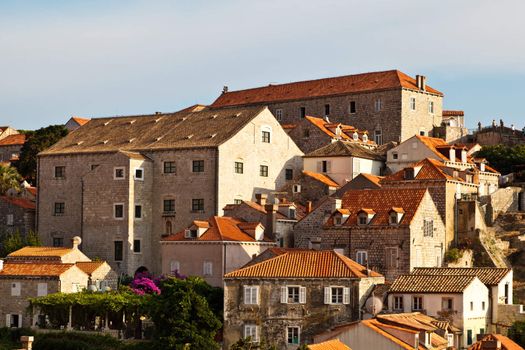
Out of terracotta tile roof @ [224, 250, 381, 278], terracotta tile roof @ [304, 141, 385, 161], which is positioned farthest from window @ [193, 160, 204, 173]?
terracotta tile roof @ [224, 250, 381, 278]

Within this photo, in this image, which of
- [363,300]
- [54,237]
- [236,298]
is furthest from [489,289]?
[54,237]

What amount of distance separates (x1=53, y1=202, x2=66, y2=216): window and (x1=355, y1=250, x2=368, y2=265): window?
87.9ft

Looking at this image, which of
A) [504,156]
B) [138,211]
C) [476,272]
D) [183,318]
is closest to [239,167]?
[138,211]

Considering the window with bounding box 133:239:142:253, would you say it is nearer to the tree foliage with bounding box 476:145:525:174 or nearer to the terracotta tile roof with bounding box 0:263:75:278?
the terracotta tile roof with bounding box 0:263:75:278

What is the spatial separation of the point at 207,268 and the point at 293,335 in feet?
35.3

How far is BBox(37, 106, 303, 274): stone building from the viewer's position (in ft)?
287

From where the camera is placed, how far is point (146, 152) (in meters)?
90.6

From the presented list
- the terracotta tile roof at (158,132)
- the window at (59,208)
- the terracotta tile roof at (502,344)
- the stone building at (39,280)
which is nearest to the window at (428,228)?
the terracotta tile roof at (502,344)

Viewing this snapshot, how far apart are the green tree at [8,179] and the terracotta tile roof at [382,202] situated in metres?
35.0

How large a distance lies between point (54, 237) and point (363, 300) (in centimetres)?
3189

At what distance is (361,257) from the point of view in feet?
249

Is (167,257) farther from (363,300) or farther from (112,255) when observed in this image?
(363,300)

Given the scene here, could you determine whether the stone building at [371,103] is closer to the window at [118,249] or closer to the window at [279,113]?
the window at [279,113]

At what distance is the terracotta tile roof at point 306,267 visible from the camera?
2736 inches
